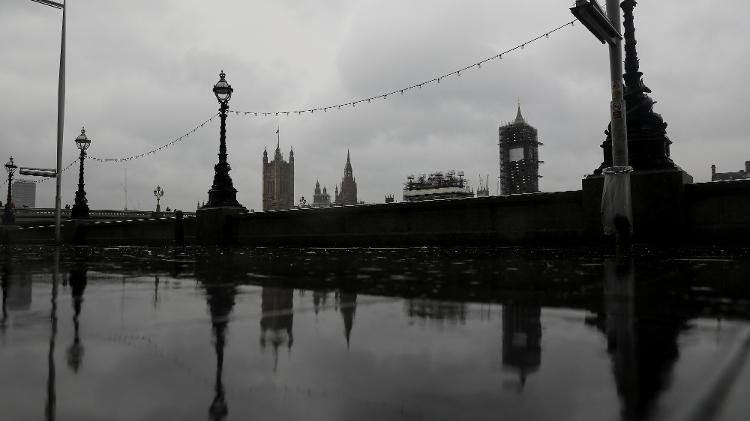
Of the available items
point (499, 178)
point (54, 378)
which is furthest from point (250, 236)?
point (499, 178)

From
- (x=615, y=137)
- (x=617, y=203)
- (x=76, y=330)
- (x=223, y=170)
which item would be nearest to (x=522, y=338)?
(x=76, y=330)

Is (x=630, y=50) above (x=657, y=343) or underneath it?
above

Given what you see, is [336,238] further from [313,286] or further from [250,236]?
[313,286]

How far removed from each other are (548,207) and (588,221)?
1100 mm

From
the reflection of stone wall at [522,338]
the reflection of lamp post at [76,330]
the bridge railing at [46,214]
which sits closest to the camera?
the reflection of stone wall at [522,338]

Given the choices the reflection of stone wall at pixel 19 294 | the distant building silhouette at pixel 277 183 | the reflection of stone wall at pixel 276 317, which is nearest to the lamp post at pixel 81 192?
the reflection of stone wall at pixel 19 294

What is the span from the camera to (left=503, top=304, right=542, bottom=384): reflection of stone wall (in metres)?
1.75

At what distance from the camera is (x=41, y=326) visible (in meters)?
2.65

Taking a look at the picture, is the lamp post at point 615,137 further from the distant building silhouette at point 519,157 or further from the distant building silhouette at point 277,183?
the distant building silhouette at point 277,183

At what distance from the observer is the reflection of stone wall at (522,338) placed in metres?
1.75

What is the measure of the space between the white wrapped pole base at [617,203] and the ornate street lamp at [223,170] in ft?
45.2

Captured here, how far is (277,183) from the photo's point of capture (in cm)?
17562

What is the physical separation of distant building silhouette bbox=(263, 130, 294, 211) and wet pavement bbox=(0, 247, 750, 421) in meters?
171

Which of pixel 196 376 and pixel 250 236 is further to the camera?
pixel 250 236
